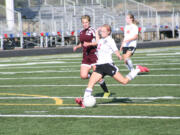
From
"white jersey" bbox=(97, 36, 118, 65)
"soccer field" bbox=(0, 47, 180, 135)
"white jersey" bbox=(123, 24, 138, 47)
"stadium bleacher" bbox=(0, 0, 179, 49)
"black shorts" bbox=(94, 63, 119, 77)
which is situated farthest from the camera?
"stadium bleacher" bbox=(0, 0, 179, 49)

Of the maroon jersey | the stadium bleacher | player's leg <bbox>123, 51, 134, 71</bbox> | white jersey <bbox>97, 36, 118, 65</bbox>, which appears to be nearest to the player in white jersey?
white jersey <bbox>97, 36, 118, 65</bbox>

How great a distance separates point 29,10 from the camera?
3869 centimetres

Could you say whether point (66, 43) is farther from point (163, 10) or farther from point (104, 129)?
point (104, 129)

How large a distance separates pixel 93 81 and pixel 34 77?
6473mm

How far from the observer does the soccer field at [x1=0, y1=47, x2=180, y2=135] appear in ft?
23.2

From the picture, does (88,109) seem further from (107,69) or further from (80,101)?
(107,69)

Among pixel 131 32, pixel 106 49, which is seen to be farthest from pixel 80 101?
pixel 131 32

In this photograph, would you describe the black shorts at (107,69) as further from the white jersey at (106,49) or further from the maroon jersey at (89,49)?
the maroon jersey at (89,49)

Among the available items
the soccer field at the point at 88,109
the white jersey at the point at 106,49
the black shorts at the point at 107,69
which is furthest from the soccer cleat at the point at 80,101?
the white jersey at the point at 106,49

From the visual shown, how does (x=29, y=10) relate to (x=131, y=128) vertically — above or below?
above

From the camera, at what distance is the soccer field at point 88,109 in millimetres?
7086

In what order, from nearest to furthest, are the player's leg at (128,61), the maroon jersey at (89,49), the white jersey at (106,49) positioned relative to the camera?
the white jersey at (106,49) < the maroon jersey at (89,49) < the player's leg at (128,61)

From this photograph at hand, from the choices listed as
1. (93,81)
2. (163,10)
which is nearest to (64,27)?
(163,10)

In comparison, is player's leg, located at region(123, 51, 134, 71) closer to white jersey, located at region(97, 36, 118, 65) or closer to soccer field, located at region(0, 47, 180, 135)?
soccer field, located at region(0, 47, 180, 135)
